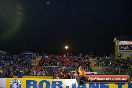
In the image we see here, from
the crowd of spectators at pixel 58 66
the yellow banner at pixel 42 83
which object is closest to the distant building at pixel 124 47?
the crowd of spectators at pixel 58 66

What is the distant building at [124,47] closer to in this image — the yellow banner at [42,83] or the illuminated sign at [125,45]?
the illuminated sign at [125,45]

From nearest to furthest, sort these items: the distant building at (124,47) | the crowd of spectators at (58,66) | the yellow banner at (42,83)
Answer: the yellow banner at (42,83) → the crowd of spectators at (58,66) → the distant building at (124,47)

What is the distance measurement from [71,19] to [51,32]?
289 centimetres

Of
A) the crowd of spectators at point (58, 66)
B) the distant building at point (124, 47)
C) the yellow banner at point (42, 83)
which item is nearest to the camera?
the yellow banner at point (42, 83)

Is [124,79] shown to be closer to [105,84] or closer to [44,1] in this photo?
[105,84]

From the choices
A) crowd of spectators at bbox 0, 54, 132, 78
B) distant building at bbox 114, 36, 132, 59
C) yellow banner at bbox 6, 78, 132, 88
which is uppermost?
distant building at bbox 114, 36, 132, 59

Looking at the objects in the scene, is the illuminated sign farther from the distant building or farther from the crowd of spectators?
the crowd of spectators

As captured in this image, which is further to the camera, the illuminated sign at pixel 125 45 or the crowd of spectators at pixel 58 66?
the illuminated sign at pixel 125 45

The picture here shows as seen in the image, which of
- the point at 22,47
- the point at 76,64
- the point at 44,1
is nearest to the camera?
the point at 76,64

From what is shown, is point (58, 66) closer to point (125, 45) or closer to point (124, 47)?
point (124, 47)

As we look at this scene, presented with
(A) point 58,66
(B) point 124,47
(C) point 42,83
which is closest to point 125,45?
(B) point 124,47

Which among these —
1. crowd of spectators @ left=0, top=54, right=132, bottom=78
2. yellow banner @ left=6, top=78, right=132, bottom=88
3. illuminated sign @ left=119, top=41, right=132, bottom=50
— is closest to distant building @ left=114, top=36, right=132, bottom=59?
illuminated sign @ left=119, top=41, right=132, bottom=50

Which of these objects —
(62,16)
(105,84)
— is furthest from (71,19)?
(105,84)

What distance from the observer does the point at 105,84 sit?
20.6 metres
